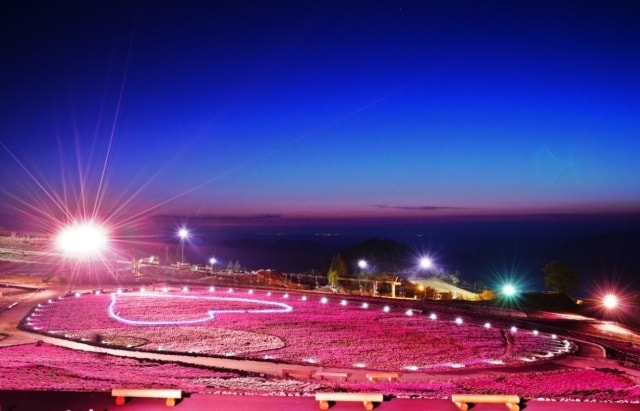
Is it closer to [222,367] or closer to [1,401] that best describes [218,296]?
[222,367]

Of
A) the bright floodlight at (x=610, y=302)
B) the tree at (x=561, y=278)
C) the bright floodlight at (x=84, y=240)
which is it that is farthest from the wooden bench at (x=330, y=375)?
the bright floodlight at (x=84, y=240)

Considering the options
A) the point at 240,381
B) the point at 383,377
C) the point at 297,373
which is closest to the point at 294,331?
the point at 297,373

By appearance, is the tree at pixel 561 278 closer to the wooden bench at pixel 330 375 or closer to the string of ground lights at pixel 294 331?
the string of ground lights at pixel 294 331

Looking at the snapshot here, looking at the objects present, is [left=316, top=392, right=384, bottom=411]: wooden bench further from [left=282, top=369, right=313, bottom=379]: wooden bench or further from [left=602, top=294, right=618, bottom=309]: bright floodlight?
[left=602, top=294, right=618, bottom=309]: bright floodlight

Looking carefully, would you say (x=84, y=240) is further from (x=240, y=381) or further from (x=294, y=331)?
(x=240, y=381)

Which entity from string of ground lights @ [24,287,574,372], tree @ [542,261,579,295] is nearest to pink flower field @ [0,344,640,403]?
string of ground lights @ [24,287,574,372]

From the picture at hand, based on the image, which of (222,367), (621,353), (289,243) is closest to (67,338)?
(222,367)

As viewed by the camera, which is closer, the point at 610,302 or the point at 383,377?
the point at 383,377
